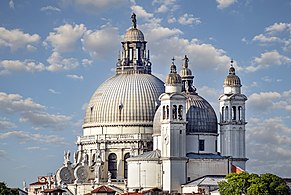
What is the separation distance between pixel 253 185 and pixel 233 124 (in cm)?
2437

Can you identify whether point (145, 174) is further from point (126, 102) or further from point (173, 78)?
point (126, 102)

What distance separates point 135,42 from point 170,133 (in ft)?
81.2

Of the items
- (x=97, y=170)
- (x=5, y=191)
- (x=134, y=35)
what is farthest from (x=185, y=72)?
(x=5, y=191)

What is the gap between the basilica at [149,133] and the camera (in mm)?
147750

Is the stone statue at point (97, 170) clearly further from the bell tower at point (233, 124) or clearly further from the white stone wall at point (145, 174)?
the bell tower at point (233, 124)

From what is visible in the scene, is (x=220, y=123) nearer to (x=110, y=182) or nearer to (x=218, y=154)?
(x=218, y=154)

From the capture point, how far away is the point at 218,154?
503 ft

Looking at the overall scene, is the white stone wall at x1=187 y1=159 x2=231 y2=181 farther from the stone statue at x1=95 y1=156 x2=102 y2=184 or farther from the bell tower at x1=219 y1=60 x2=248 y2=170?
the stone statue at x1=95 y1=156 x2=102 y2=184

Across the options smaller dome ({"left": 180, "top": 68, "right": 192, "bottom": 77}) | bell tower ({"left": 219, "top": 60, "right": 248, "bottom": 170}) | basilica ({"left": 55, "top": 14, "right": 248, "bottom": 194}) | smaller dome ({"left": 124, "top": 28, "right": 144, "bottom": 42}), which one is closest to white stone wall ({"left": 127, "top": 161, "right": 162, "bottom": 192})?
basilica ({"left": 55, "top": 14, "right": 248, "bottom": 194})

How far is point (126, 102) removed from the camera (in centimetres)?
16350

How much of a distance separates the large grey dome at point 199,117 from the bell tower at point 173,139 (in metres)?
3.89

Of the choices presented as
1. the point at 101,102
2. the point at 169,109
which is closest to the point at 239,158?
the point at 169,109

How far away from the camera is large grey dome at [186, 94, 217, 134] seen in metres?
152

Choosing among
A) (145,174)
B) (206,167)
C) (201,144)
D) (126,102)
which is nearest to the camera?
(206,167)
